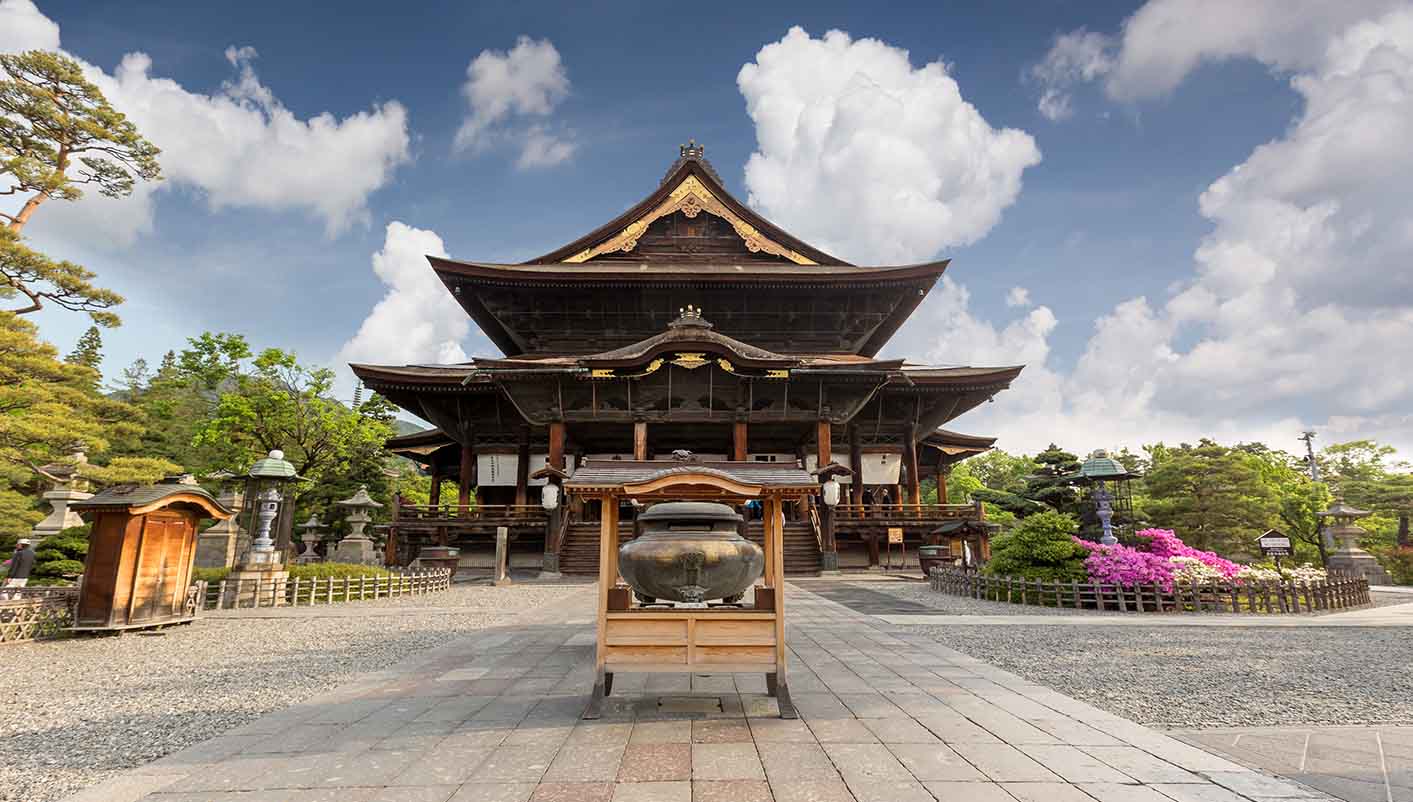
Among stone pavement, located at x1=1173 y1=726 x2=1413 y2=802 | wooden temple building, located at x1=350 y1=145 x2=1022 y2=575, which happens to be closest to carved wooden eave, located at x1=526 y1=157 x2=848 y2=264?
wooden temple building, located at x1=350 y1=145 x2=1022 y2=575

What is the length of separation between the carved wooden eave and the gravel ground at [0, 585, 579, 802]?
17.7 meters

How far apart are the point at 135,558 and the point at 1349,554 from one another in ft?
111

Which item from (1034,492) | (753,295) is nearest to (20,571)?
(753,295)

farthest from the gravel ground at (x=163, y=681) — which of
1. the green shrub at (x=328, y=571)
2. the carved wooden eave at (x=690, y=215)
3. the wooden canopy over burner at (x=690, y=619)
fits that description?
the carved wooden eave at (x=690, y=215)

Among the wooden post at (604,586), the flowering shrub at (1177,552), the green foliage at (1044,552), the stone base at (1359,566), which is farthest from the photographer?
the stone base at (1359,566)

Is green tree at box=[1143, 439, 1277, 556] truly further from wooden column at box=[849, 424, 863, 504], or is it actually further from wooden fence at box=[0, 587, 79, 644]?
wooden fence at box=[0, 587, 79, 644]

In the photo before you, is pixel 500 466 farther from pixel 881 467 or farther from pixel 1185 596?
pixel 1185 596

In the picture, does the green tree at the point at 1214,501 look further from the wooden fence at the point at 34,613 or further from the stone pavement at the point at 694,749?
the wooden fence at the point at 34,613

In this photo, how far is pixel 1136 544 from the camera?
44.7 ft

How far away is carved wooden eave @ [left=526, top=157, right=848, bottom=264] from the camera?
2520cm

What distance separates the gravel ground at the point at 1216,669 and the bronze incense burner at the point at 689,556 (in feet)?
10.8

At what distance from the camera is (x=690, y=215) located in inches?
1017

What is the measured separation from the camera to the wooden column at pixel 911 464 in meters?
22.0

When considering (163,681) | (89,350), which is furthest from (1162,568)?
(89,350)
